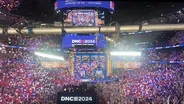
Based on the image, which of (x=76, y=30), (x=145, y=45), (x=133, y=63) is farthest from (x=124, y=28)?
(x=145, y=45)

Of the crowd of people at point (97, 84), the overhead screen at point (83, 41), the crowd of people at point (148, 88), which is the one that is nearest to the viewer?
the overhead screen at point (83, 41)

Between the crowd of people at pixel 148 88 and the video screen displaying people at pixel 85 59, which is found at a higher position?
the video screen displaying people at pixel 85 59

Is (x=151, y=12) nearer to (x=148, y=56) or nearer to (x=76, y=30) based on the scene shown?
(x=148, y=56)

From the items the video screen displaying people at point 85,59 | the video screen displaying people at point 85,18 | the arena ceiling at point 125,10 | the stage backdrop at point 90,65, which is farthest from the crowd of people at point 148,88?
the video screen displaying people at point 85,18

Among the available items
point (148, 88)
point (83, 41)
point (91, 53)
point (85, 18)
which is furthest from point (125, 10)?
point (83, 41)

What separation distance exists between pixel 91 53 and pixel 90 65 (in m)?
0.58

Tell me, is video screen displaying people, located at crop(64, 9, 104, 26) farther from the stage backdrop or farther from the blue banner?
the stage backdrop

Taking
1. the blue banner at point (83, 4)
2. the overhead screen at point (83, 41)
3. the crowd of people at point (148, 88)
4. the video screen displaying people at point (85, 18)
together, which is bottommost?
the crowd of people at point (148, 88)

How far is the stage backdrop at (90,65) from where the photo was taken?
12.9 meters

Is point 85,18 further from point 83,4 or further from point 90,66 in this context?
point 90,66

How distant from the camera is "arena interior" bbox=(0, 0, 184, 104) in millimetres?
6020

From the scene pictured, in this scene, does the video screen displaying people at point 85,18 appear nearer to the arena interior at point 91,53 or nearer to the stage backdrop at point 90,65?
the arena interior at point 91,53

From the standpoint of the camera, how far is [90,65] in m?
13.2

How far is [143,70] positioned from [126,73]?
828 millimetres
